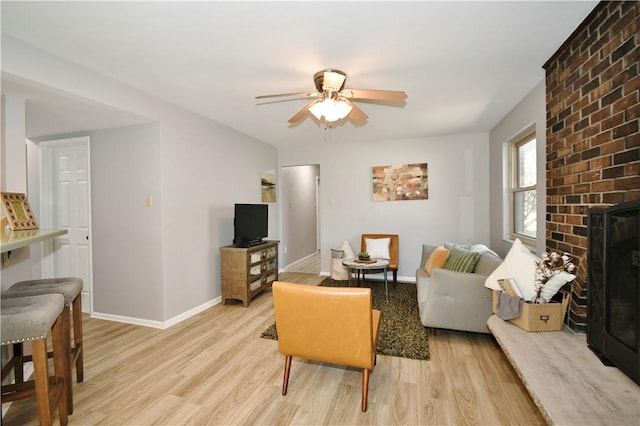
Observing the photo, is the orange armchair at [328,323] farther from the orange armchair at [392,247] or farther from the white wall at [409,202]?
the white wall at [409,202]

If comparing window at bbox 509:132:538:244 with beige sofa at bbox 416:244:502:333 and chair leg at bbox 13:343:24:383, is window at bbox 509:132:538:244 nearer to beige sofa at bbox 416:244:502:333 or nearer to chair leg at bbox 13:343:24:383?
beige sofa at bbox 416:244:502:333

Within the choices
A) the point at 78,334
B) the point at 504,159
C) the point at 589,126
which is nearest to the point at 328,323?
the point at 78,334

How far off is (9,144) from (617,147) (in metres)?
3.97

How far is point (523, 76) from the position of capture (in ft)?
8.39

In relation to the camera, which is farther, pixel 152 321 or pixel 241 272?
pixel 241 272

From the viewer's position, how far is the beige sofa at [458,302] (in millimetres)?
2523

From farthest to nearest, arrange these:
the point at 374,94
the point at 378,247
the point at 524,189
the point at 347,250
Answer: the point at 347,250
the point at 378,247
the point at 524,189
the point at 374,94

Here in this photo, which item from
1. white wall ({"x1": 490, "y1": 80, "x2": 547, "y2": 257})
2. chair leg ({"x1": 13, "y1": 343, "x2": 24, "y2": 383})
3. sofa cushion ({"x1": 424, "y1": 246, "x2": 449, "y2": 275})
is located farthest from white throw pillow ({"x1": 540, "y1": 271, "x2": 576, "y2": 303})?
chair leg ({"x1": 13, "y1": 343, "x2": 24, "y2": 383})

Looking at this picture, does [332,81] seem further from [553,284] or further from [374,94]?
[553,284]

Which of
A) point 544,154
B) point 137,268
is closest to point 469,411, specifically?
point 544,154

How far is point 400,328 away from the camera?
299cm

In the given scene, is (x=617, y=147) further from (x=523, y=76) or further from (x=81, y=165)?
(x=81, y=165)

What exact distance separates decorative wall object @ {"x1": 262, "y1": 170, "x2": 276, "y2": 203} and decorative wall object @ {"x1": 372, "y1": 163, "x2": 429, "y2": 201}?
6.13ft

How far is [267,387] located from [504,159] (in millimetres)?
3892
